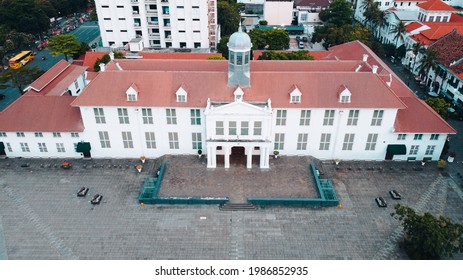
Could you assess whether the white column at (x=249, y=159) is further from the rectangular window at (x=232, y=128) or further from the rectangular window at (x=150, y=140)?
the rectangular window at (x=150, y=140)

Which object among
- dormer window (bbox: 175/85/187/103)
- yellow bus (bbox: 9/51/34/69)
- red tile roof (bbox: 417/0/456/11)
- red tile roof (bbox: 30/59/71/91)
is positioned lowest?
yellow bus (bbox: 9/51/34/69)

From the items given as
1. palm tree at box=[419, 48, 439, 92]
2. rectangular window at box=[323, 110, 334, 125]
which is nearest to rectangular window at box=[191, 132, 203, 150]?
rectangular window at box=[323, 110, 334, 125]

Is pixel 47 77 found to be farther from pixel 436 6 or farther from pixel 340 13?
pixel 436 6

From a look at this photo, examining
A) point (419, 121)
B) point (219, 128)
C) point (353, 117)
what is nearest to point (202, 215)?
point (219, 128)

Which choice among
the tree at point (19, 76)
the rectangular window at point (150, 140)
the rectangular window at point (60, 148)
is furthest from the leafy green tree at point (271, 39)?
the rectangular window at point (60, 148)

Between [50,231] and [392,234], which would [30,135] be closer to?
[50,231]

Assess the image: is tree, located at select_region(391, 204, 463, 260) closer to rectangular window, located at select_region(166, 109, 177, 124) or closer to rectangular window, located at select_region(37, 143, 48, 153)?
rectangular window, located at select_region(166, 109, 177, 124)
